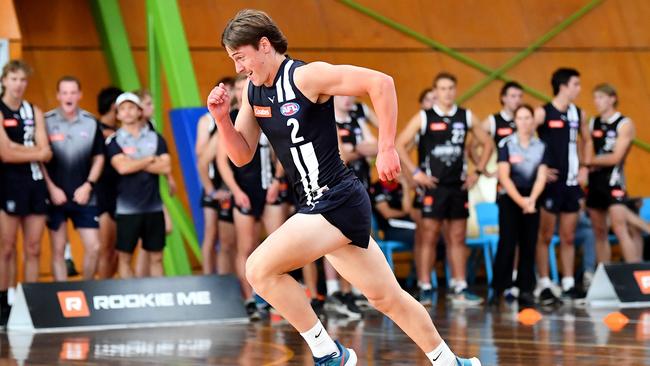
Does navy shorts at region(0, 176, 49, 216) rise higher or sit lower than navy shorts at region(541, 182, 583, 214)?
higher

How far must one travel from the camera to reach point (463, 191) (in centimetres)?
1285

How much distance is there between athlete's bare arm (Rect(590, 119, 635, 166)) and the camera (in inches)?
532

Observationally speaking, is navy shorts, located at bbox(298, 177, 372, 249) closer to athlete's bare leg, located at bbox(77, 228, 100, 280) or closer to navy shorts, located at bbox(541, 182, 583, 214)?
athlete's bare leg, located at bbox(77, 228, 100, 280)

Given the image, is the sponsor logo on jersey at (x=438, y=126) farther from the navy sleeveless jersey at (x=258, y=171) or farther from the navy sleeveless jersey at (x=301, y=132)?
the navy sleeveless jersey at (x=301, y=132)

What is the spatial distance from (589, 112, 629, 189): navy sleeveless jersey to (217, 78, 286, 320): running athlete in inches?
152

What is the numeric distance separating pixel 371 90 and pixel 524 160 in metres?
6.98

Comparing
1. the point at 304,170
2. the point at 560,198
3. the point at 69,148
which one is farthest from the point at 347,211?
the point at 560,198

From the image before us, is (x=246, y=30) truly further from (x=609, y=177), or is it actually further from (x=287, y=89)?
(x=609, y=177)

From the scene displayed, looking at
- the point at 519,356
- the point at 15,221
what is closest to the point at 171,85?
the point at 15,221

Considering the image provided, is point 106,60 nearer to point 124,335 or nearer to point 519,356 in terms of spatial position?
point 124,335

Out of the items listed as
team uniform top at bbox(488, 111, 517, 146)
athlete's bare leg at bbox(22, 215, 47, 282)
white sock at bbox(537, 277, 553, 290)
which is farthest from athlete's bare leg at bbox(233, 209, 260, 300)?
team uniform top at bbox(488, 111, 517, 146)

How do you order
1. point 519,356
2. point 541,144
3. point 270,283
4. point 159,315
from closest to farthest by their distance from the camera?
point 270,283, point 519,356, point 159,315, point 541,144

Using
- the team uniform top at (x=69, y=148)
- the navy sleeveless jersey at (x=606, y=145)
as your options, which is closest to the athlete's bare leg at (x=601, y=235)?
the navy sleeveless jersey at (x=606, y=145)

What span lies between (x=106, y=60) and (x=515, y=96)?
197 inches
